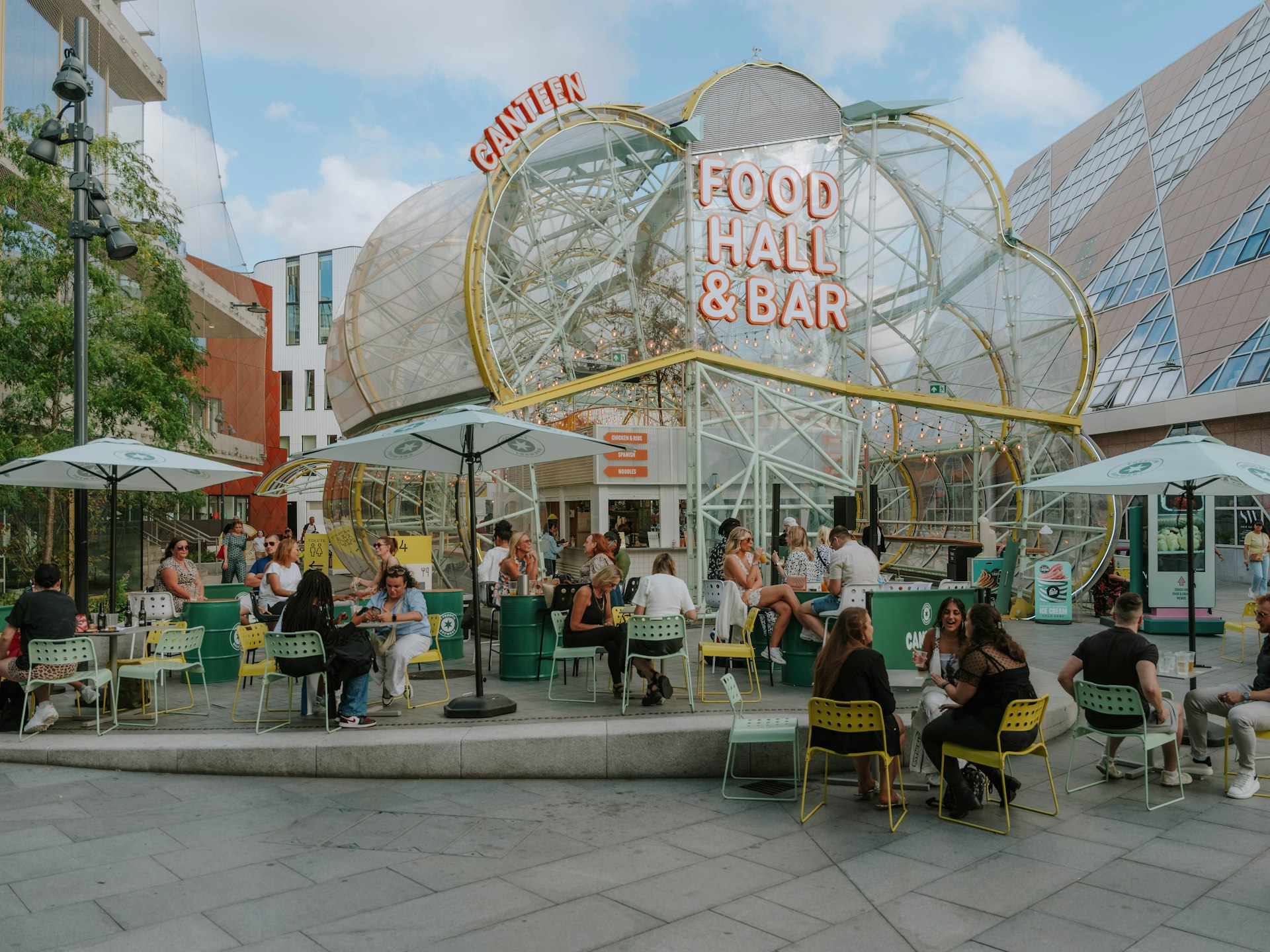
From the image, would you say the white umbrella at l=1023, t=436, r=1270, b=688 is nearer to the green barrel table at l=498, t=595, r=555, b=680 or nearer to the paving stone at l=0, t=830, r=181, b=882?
the green barrel table at l=498, t=595, r=555, b=680

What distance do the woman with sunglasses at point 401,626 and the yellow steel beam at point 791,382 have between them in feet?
20.3

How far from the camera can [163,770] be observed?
764 centimetres

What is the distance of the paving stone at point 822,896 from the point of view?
187 inches

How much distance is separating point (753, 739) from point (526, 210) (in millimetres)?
12736

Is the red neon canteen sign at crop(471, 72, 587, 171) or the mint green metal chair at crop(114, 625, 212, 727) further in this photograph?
the red neon canteen sign at crop(471, 72, 587, 171)

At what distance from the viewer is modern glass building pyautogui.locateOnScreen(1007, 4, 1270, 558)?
Result: 28.5 metres

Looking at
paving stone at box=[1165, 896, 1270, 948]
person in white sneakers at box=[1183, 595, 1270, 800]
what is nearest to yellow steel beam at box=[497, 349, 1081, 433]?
person in white sneakers at box=[1183, 595, 1270, 800]

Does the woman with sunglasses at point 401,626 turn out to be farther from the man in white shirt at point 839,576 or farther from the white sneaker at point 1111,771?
the white sneaker at point 1111,771

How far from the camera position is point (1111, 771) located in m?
7.19

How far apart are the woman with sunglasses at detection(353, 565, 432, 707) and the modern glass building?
2653 centimetres

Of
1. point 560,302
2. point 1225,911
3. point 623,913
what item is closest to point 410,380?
point 560,302

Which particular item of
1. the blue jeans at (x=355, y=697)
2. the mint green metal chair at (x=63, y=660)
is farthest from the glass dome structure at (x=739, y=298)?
the mint green metal chair at (x=63, y=660)

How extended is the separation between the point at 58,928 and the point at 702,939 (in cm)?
319

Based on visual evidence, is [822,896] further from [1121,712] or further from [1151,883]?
[1121,712]
